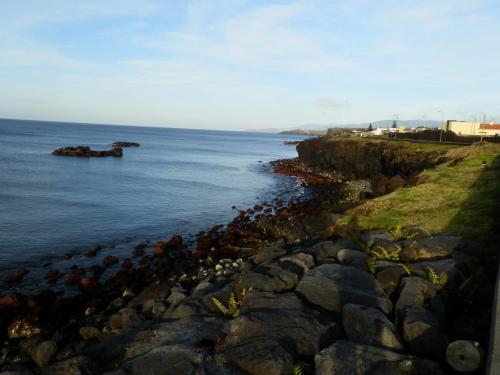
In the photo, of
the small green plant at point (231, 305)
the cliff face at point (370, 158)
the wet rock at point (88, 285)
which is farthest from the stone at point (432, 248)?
the cliff face at point (370, 158)

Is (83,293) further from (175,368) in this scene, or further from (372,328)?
(372,328)

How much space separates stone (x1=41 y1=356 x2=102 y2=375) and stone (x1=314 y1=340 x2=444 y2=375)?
4.31 meters

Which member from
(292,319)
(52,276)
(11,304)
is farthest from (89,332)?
(292,319)

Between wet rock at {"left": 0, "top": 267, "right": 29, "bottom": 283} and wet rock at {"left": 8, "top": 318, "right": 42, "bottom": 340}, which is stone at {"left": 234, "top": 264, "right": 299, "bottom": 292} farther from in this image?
wet rock at {"left": 0, "top": 267, "right": 29, "bottom": 283}

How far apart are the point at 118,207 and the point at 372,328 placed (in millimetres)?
31199

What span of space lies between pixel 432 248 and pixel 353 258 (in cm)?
246

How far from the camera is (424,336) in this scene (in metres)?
7.31

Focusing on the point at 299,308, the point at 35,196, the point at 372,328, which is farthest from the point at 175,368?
the point at 35,196

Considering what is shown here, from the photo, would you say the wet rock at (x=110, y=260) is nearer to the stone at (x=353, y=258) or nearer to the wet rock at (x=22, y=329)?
the wet rock at (x=22, y=329)

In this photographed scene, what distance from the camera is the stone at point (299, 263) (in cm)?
1210

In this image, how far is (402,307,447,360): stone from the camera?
7.12 m

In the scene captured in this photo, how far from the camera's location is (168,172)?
64812 mm

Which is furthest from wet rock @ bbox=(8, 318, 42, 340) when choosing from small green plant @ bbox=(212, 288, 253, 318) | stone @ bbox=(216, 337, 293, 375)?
stone @ bbox=(216, 337, 293, 375)

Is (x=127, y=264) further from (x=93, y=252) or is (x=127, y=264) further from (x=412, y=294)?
(x=412, y=294)
